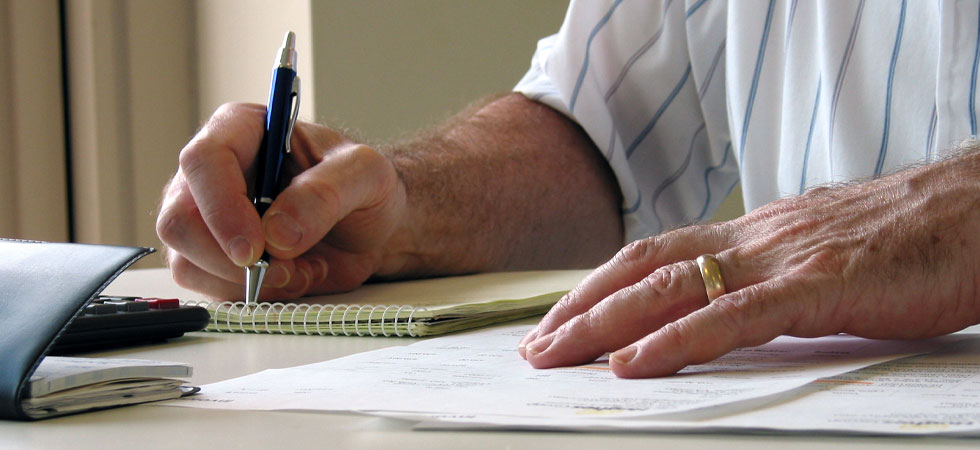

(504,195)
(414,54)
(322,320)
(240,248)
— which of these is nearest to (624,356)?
(322,320)

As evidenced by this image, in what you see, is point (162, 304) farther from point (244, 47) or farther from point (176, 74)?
point (176, 74)

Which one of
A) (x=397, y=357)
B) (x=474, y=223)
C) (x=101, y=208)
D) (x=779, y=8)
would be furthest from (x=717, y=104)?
(x=101, y=208)

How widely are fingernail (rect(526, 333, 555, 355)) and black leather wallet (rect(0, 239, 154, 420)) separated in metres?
0.17

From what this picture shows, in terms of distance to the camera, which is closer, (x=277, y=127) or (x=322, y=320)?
(x=322, y=320)

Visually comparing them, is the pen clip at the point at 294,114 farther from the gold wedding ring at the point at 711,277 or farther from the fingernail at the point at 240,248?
the gold wedding ring at the point at 711,277

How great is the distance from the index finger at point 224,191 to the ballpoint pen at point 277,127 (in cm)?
2

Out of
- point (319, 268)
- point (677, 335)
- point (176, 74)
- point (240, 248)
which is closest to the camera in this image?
point (677, 335)

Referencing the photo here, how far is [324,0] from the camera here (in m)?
1.75

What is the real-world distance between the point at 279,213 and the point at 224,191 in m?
0.04

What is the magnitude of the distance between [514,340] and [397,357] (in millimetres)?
83

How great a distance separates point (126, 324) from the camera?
522 mm

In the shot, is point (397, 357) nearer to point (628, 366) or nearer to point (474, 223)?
point (628, 366)

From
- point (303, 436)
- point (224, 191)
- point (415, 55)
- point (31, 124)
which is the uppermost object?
point (415, 55)

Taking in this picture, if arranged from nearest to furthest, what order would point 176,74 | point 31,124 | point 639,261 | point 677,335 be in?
A: point 677,335
point 639,261
point 31,124
point 176,74
